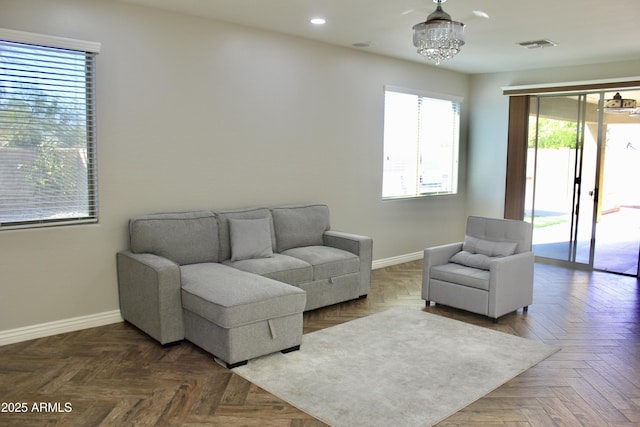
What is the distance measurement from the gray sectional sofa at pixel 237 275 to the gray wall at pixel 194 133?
0.90 feet

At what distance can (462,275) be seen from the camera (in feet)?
15.4

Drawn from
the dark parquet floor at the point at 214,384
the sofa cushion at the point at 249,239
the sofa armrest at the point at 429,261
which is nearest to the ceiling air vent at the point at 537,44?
the sofa armrest at the point at 429,261

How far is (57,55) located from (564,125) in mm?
5927

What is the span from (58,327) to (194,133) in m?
1.95

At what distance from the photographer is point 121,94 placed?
4258 mm

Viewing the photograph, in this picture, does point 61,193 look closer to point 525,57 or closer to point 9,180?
point 9,180

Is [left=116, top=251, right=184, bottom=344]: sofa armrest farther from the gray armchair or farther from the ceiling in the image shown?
the gray armchair

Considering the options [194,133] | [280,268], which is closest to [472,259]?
[280,268]

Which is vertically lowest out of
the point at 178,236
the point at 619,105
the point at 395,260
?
the point at 395,260

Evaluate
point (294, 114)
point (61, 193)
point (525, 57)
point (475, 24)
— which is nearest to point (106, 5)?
point (61, 193)

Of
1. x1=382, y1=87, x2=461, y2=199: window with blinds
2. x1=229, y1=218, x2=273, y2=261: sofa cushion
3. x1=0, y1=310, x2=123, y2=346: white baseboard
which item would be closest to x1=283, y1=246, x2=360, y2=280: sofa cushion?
x1=229, y1=218, x2=273, y2=261: sofa cushion

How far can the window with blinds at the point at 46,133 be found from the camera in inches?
147

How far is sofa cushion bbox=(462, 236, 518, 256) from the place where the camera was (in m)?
4.81

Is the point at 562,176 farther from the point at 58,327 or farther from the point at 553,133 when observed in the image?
the point at 58,327
